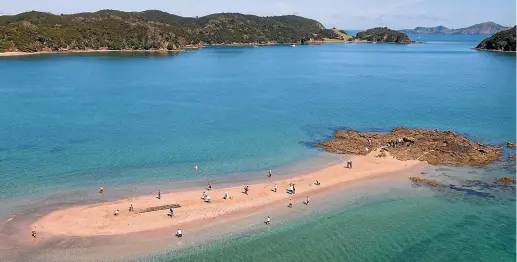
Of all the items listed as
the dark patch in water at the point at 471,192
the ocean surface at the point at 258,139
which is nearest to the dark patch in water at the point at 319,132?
the ocean surface at the point at 258,139

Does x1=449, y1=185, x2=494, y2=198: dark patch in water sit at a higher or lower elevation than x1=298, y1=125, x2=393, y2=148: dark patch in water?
lower

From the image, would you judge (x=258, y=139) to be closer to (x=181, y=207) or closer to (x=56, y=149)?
(x=181, y=207)

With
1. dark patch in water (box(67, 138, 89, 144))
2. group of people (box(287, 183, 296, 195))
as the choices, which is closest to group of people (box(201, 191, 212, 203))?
group of people (box(287, 183, 296, 195))

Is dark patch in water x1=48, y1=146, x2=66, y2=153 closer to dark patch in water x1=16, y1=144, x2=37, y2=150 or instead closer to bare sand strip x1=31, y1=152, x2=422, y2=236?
dark patch in water x1=16, y1=144, x2=37, y2=150

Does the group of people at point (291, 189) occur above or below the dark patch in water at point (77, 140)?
below

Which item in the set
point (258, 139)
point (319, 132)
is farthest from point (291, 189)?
point (319, 132)

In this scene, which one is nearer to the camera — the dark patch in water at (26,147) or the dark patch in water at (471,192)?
the dark patch in water at (471,192)

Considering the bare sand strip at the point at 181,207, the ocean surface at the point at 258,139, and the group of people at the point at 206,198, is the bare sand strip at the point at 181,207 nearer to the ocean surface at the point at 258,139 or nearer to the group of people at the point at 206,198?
the group of people at the point at 206,198
